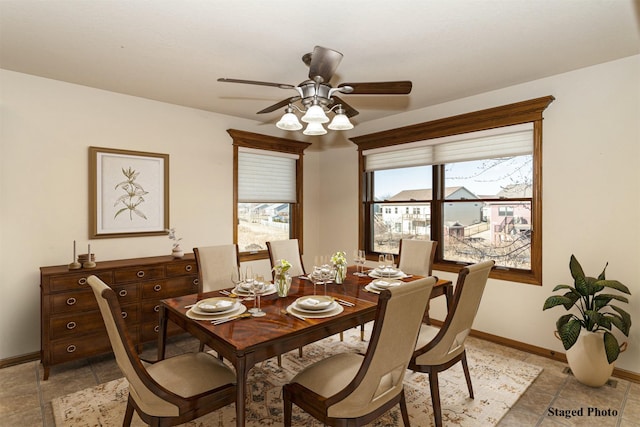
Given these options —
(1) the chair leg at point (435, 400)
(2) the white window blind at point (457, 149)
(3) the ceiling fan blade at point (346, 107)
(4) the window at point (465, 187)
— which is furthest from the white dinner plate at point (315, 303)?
(2) the white window blind at point (457, 149)

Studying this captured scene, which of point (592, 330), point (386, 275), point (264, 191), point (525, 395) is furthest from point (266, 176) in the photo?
point (592, 330)

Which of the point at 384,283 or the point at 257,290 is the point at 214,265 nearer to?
the point at 257,290

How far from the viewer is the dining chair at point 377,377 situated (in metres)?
1.52

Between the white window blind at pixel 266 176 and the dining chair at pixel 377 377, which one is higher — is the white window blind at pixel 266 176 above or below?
above

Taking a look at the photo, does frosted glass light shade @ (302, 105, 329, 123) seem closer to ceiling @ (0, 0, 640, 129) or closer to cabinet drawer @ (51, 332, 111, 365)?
ceiling @ (0, 0, 640, 129)

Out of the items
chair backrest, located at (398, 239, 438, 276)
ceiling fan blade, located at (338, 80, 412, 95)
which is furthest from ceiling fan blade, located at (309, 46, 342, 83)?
chair backrest, located at (398, 239, 438, 276)

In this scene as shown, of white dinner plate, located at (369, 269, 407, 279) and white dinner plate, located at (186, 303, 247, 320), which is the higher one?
white dinner plate, located at (369, 269, 407, 279)

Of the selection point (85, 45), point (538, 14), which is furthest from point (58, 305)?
→ point (538, 14)

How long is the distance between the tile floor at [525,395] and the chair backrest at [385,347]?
45.4 inches

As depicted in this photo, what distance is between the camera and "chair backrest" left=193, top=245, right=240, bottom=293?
2.94 metres

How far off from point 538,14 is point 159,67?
2.88 meters

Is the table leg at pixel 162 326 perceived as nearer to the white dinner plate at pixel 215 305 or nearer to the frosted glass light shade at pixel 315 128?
the white dinner plate at pixel 215 305

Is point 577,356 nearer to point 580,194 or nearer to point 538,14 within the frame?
point 580,194

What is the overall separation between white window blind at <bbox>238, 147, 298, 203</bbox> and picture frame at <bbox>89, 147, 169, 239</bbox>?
3.42ft
